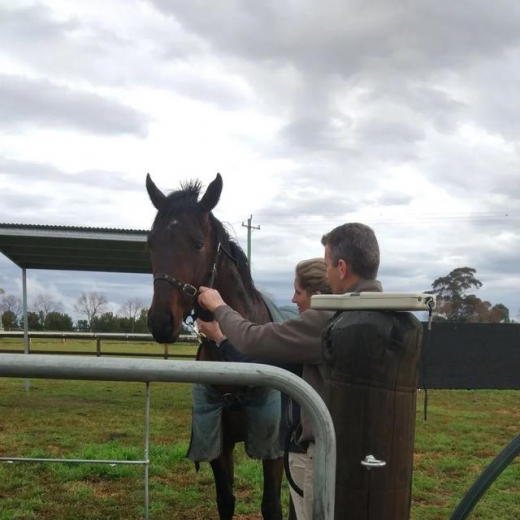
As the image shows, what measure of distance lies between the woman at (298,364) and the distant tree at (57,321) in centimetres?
3682

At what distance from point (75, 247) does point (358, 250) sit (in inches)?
313

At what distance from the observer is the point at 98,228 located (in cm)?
827

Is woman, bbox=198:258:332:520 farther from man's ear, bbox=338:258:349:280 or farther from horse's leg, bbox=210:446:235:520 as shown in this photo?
horse's leg, bbox=210:446:235:520

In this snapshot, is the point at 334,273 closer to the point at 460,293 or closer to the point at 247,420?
the point at 247,420

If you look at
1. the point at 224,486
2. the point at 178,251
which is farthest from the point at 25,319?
the point at 178,251

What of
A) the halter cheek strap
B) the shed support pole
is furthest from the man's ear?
the shed support pole

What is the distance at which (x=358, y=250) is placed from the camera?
6.43 ft

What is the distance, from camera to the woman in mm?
2196

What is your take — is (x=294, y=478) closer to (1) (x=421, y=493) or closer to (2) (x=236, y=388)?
(2) (x=236, y=388)

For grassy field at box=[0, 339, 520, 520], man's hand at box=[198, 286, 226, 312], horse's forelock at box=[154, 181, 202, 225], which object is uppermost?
horse's forelock at box=[154, 181, 202, 225]

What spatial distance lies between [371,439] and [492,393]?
11.9 metres

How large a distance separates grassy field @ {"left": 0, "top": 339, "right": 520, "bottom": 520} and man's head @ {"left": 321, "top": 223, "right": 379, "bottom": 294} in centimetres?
300

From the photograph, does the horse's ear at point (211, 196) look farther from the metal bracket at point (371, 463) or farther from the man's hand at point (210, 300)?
the metal bracket at point (371, 463)

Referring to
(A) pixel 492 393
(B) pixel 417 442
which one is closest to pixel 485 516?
(B) pixel 417 442
